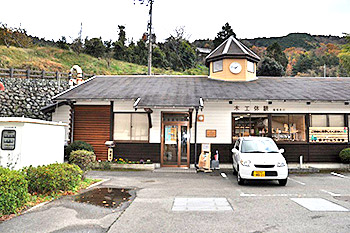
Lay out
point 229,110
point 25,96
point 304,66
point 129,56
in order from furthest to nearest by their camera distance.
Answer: point 304,66 → point 129,56 → point 25,96 → point 229,110

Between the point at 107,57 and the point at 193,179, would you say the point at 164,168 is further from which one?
the point at 107,57

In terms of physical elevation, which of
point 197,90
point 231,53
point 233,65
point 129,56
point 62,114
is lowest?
point 62,114

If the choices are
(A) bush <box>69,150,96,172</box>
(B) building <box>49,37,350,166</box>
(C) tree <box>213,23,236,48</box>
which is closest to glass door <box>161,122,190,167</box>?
(B) building <box>49,37,350,166</box>

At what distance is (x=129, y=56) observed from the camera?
129ft

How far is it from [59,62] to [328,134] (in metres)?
29.7

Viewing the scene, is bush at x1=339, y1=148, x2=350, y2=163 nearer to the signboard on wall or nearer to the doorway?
the signboard on wall

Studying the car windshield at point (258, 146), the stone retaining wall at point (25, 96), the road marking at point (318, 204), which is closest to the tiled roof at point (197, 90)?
the car windshield at point (258, 146)

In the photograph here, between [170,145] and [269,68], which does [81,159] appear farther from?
[269,68]

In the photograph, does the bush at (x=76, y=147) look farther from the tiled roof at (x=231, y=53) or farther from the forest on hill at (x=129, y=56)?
the forest on hill at (x=129, y=56)

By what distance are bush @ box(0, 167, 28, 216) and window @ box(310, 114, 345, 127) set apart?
12.6 m

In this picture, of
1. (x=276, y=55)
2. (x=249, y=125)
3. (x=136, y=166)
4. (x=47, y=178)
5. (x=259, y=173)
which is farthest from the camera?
(x=276, y=55)

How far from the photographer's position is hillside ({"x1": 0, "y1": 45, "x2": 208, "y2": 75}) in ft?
88.9

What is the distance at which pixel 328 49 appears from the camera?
53125 millimetres

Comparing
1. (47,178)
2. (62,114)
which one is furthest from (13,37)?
(47,178)
